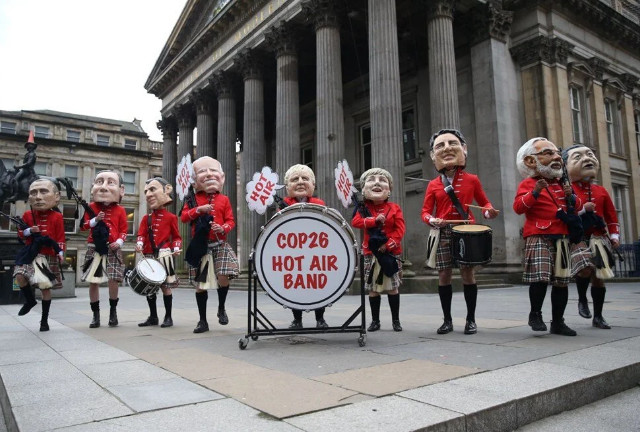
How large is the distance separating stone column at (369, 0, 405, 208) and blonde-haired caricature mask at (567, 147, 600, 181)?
368 inches

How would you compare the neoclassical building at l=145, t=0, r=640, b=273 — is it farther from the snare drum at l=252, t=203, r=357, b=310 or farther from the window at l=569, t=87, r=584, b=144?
the snare drum at l=252, t=203, r=357, b=310

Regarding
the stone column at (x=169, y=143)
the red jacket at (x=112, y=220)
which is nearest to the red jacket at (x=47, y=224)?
the red jacket at (x=112, y=220)

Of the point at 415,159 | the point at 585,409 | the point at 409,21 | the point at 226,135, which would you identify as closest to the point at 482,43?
the point at 409,21

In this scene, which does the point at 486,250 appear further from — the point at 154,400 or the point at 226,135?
the point at 226,135

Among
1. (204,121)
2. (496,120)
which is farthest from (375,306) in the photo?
(204,121)

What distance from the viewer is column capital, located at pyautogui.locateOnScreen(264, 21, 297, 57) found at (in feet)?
66.7

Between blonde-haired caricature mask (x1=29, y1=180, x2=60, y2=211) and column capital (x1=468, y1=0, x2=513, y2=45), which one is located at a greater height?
column capital (x1=468, y1=0, x2=513, y2=45)

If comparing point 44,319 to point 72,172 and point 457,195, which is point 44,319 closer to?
point 457,195

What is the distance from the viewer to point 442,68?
17141 mm

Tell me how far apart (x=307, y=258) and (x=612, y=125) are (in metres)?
24.2

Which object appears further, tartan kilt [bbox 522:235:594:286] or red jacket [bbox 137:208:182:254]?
red jacket [bbox 137:208:182:254]

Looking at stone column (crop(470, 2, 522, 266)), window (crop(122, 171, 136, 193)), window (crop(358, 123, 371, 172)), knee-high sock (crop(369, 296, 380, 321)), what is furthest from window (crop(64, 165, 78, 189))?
knee-high sock (crop(369, 296, 380, 321))

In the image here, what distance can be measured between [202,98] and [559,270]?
2594 centimetres

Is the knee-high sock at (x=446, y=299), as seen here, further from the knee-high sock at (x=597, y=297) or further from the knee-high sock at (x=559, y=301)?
the knee-high sock at (x=597, y=297)
